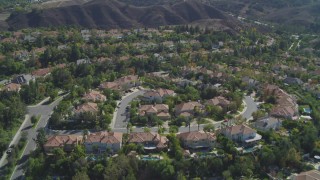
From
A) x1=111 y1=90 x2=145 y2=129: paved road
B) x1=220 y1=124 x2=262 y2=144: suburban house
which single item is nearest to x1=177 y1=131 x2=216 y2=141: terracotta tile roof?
x1=220 y1=124 x2=262 y2=144: suburban house

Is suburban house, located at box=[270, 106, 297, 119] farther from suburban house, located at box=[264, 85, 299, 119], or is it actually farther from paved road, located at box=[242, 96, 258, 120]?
paved road, located at box=[242, 96, 258, 120]

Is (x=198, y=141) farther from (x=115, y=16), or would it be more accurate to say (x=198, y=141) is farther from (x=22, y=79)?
(x=115, y=16)

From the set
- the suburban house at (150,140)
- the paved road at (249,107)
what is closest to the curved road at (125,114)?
the paved road at (249,107)

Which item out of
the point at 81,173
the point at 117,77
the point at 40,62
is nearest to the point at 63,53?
the point at 40,62

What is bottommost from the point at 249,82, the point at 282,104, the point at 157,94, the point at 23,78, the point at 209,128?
the point at 249,82

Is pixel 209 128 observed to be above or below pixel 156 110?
below

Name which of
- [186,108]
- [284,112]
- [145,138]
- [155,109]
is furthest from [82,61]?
[284,112]

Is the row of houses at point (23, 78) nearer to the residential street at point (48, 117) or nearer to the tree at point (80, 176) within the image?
the residential street at point (48, 117)
